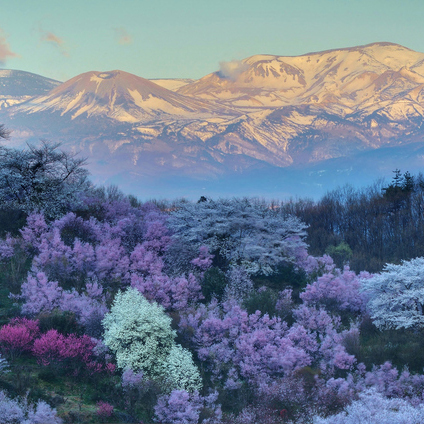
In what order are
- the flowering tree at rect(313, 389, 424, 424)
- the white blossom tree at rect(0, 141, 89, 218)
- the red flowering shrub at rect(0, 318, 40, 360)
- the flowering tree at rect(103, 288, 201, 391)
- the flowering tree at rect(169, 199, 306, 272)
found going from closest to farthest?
the flowering tree at rect(313, 389, 424, 424), the flowering tree at rect(103, 288, 201, 391), the red flowering shrub at rect(0, 318, 40, 360), the flowering tree at rect(169, 199, 306, 272), the white blossom tree at rect(0, 141, 89, 218)

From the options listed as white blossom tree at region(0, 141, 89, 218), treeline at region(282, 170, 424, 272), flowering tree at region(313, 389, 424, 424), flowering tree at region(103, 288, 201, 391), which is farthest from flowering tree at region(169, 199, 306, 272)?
flowering tree at region(313, 389, 424, 424)

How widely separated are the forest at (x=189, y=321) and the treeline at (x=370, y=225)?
12.3 metres

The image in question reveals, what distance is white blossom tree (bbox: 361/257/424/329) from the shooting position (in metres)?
17.9

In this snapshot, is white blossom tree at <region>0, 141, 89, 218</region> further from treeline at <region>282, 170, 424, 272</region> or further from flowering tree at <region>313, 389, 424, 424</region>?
flowering tree at <region>313, 389, 424, 424</region>

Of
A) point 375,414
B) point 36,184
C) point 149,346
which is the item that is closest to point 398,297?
point 375,414

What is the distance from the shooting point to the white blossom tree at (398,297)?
58.7 ft

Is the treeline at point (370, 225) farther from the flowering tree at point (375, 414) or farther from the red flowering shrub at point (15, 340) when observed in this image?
the red flowering shrub at point (15, 340)

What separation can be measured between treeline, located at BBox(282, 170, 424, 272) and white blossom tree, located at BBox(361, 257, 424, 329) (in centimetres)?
1453

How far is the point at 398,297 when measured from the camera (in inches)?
718

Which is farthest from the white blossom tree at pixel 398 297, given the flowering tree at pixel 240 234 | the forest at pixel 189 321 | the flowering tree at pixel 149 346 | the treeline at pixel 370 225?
the treeline at pixel 370 225

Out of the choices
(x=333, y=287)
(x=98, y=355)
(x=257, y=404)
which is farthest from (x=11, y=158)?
(x=257, y=404)

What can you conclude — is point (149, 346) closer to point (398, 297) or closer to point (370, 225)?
point (398, 297)

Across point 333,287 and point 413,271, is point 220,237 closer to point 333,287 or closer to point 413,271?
point 333,287

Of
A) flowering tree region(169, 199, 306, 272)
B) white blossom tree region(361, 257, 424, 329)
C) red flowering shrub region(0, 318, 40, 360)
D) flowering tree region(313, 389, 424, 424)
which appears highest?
flowering tree region(169, 199, 306, 272)
